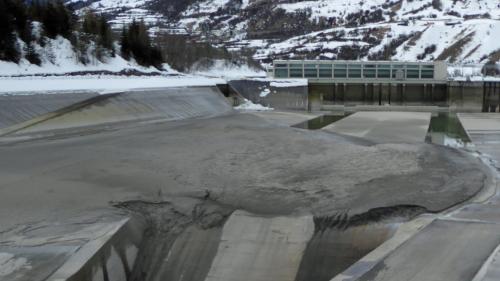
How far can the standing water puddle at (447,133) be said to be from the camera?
24500mm

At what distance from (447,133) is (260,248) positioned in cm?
2220

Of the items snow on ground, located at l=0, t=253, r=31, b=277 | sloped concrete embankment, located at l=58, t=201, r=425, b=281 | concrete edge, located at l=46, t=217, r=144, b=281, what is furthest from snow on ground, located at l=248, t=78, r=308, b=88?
snow on ground, located at l=0, t=253, r=31, b=277

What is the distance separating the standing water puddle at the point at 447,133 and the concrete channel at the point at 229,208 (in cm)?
568

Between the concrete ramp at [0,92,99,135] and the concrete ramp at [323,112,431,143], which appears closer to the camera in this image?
the concrete ramp at [0,92,99,135]

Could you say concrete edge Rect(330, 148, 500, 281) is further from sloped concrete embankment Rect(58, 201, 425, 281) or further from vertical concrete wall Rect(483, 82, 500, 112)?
vertical concrete wall Rect(483, 82, 500, 112)

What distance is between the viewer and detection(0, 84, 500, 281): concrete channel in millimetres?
7844

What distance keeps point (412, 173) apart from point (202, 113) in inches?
761

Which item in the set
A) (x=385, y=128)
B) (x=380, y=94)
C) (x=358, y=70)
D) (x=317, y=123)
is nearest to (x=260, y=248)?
(x=385, y=128)

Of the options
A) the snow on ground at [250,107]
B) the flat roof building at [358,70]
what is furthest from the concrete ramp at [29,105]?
the flat roof building at [358,70]

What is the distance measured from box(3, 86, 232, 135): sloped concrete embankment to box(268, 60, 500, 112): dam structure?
1717 cm

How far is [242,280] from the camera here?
28.6 feet

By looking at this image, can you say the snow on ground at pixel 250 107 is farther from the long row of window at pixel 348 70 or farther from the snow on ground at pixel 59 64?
the long row of window at pixel 348 70

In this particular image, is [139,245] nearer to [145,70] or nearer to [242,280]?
[242,280]

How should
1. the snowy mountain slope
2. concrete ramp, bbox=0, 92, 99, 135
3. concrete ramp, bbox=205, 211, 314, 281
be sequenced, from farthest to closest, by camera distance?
the snowy mountain slope → concrete ramp, bbox=0, 92, 99, 135 → concrete ramp, bbox=205, 211, 314, 281
